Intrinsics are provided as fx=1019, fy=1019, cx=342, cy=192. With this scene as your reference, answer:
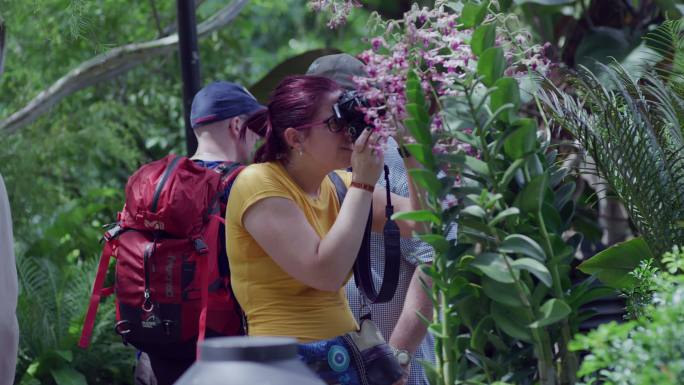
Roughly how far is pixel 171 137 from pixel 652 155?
25.1 feet

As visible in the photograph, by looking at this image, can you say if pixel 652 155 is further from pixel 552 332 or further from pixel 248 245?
pixel 248 245

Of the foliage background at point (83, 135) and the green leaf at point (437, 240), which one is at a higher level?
the green leaf at point (437, 240)

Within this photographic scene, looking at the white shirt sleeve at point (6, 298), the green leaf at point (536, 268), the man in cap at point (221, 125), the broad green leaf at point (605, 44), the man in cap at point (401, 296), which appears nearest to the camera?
the green leaf at point (536, 268)

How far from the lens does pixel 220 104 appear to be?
4.42m

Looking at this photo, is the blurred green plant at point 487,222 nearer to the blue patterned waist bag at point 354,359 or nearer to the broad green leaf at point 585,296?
the broad green leaf at point 585,296

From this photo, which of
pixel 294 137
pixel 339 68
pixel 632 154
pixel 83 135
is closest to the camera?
pixel 294 137

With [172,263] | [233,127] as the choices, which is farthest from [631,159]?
[233,127]

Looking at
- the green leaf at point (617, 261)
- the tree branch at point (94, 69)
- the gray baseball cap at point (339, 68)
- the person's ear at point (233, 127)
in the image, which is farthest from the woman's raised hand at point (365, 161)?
the tree branch at point (94, 69)

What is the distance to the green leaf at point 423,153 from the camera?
2.24m

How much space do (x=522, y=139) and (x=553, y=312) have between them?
1.26 ft

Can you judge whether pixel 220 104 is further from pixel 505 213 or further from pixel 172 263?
pixel 505 213

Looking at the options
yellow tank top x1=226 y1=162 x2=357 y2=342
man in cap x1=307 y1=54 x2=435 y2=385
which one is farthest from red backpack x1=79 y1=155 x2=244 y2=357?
yellow tank top x1=226 y1=162 x2=357 y2=342

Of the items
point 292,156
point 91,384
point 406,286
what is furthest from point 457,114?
point 91,384

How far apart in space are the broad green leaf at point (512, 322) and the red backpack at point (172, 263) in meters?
1.54
